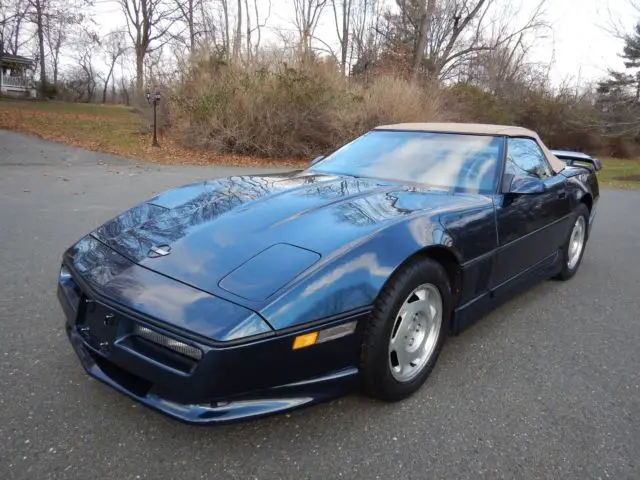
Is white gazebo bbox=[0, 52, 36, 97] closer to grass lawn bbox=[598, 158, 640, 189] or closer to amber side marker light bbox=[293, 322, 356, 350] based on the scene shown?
grass lawn bbox=[598, 158, 640, 189]

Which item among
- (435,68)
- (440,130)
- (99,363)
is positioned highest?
(435,68)

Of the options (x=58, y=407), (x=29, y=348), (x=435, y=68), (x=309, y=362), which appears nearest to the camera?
(x=309, y=362)

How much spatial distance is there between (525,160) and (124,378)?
2994 millimetres

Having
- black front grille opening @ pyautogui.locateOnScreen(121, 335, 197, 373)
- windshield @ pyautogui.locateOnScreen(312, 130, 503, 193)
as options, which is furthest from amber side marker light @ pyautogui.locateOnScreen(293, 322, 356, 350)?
windshield @ pyautogui.locateOnScreen(312, 130, 503, 193)

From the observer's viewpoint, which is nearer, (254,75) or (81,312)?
(81,312)

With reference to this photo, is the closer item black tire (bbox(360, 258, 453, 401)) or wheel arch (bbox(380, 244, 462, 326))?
black tire (bbox(360, 258, 453, 401))

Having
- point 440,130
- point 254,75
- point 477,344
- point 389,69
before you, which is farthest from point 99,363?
point 389,69

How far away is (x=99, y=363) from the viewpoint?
191cm

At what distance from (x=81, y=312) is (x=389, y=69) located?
825 inches

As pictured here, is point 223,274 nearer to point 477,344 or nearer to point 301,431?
point 301,431

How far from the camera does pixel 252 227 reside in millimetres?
2182

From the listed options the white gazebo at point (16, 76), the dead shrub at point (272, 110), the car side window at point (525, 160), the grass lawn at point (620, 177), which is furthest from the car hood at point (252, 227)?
the white gazebo at point (16, 76)

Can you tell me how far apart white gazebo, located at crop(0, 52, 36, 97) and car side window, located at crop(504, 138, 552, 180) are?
45745 mm

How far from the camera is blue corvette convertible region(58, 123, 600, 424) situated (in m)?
1.67
